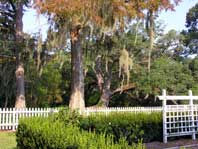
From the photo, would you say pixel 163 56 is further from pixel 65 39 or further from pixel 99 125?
pixel 99 125

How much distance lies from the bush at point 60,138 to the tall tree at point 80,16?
15.3 feet

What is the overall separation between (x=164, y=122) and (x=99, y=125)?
2.30m

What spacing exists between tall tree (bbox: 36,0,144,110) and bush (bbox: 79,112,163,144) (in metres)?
3.53

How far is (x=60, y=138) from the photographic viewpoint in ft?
15.8

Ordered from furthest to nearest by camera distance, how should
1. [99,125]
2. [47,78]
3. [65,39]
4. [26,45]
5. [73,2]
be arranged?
1. [47,78]
2. [26,45]
3. [65,39]
4. [73,2]
5. [99,125]

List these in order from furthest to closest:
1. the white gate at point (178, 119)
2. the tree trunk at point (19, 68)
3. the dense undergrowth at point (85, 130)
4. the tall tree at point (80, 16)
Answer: the tree trunk at point (19, 68) < the tall tree at point (80, 16) < the white gate at point (178, 119) < the dense undergrowth at point (85, 130)

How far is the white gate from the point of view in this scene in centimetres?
953

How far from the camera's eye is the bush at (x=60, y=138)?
12.5 ft

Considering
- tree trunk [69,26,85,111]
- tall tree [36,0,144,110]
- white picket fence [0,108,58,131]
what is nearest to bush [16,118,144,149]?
tall tree [36,0,144,110]

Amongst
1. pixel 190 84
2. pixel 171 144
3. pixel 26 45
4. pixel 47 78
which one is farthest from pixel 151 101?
pixel 171 144

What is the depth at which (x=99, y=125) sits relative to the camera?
8.09 m

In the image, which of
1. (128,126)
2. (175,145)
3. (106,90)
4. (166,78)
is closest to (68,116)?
(128,126)

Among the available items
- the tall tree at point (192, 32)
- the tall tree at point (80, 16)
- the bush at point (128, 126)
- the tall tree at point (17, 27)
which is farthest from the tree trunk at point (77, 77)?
the tall tree at point (192, 32)

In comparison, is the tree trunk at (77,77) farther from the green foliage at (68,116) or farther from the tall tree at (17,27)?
the tall tree at (17,27)
